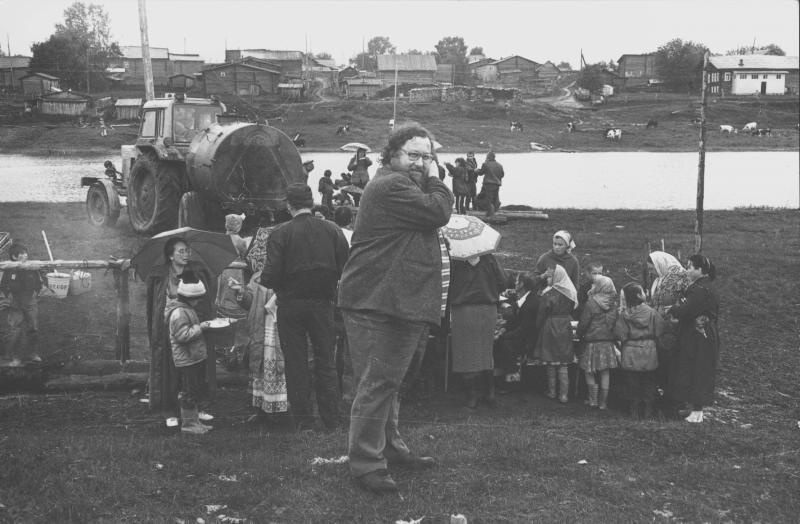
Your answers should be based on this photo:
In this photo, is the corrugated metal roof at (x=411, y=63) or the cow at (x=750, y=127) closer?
the cow at (x=750, y=127)

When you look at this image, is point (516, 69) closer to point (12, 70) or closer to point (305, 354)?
point (12, 70)

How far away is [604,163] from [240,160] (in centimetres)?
2603

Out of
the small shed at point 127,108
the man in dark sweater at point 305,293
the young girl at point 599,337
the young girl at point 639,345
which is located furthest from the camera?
the small shed at point 127,108

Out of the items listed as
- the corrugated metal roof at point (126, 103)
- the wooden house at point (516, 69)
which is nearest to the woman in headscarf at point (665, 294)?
the corrugated metal roof at point (126, 103)

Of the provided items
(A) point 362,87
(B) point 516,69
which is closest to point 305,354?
(A) point 362,87

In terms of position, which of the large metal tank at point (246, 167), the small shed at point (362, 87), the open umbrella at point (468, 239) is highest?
the small shed at point (362, 87)

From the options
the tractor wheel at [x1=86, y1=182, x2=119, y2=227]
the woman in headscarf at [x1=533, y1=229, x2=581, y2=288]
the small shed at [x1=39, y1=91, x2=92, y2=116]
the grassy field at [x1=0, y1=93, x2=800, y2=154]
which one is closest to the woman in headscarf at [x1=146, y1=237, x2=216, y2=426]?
the woman in headscarf at [x1=533, y1=229, x2=581, y2=288]

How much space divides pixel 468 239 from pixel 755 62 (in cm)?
6546

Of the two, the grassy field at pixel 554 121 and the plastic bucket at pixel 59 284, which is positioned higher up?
the grassy field at pixel 554 121

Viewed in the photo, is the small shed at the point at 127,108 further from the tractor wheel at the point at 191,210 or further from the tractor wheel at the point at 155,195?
the tractor wheel at the point at 191,210

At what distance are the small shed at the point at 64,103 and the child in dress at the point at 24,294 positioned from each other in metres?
6.42

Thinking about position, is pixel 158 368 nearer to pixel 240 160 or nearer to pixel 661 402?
pixel 661 402

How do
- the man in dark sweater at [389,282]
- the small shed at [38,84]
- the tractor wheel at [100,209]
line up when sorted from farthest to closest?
1. the tractor wheel at [100,209]
2. the small shed at [38,84]
3. the man in dark sweater at [389,282]

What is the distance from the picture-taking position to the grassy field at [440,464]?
13.0 ft
